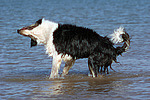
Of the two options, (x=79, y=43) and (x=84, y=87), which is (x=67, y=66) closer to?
(x=79, y=43)

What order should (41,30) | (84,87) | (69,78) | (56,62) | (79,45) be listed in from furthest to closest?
(69,78) < (41,30) < (56,62) < (79,45) < (84,87)

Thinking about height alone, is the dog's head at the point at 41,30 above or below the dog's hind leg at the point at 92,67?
above

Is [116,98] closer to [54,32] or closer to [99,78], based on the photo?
[99,78]

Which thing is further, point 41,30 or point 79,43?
point 41,30

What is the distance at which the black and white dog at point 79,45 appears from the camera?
823 centimetres

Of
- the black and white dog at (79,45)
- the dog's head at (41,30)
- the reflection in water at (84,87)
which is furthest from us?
the dog's head at (41,30)

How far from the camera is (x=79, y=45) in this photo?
825 centimetres

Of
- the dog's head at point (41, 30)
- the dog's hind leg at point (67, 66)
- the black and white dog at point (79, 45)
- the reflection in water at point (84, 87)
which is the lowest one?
the reflection in water at point (84, 87)

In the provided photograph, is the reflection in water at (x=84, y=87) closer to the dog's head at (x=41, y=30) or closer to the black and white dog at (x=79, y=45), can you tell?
the black and white dog at (x=79, y=45)

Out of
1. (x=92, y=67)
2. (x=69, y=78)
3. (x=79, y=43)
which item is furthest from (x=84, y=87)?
(x=79, y=43)

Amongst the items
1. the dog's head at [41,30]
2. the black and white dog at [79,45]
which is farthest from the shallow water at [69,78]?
the dog's head at [41,30]

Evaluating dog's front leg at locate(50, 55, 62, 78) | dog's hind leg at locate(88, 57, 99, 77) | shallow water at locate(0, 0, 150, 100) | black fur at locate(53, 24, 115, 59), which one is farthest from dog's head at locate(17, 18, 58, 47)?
dog's hind leg at locate(88, 57, 99, 77)

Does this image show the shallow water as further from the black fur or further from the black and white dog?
the black fur

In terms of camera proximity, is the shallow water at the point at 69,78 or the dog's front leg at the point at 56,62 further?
the dog's front leg at the point at 56,62
